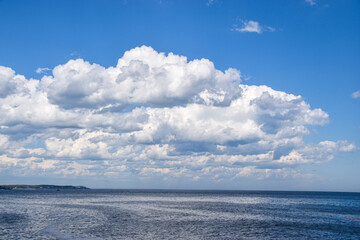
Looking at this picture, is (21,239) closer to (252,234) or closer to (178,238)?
(178,238)

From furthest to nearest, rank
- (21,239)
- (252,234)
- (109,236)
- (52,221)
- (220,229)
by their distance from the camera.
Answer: (52,221) < (220,229) < (252,234) < (109,236) < (21,239)

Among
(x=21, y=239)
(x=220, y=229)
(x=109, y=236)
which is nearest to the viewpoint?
(x=21, y=239)

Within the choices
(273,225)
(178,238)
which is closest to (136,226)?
(178,238)

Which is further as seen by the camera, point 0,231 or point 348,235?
point 348,235

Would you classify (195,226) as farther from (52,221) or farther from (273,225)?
(52,221)

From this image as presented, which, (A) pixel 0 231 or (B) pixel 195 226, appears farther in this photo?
(B) pixel 195 226

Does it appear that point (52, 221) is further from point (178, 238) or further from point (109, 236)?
point (178, 238)

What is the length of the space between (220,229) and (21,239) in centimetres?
3082

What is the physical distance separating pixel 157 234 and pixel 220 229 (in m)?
12.2

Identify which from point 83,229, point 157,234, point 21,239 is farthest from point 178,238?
point 21,239

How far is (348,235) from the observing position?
53.0m

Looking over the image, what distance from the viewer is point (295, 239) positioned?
48.2 metres

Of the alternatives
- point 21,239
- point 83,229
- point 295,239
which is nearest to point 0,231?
point 21,239

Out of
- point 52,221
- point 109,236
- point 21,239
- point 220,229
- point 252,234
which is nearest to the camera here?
point 21,239
